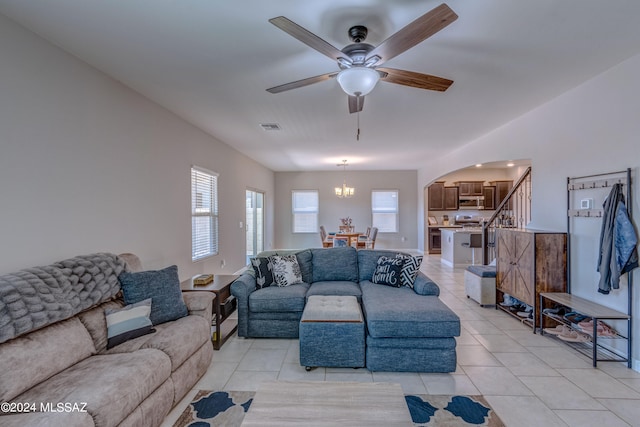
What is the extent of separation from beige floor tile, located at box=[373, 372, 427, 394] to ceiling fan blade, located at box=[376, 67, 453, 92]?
2.41 m

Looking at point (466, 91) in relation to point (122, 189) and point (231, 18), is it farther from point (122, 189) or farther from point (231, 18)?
point (122, 189)

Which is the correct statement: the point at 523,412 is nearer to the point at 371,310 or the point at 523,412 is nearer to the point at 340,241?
the point at 371,310

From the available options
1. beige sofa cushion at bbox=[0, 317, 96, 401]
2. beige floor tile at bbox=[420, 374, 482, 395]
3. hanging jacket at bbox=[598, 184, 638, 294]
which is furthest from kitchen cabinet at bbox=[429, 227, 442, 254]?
beige sofa cushion at bbox=[0, 317, 96, 401]

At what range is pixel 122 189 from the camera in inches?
120

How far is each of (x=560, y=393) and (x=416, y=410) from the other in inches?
47.2

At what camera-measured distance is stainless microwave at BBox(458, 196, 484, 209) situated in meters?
9.13

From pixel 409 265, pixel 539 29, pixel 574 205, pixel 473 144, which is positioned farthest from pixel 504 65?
pixel 473 144

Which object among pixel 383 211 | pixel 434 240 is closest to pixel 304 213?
pixel 383 211

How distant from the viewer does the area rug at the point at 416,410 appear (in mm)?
1983

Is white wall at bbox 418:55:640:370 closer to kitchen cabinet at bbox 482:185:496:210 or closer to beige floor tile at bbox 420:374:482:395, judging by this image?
beige floor tile at bbox 420:374:482:395

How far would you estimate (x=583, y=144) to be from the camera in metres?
3.19

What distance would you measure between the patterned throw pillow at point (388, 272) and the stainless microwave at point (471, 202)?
6.52m

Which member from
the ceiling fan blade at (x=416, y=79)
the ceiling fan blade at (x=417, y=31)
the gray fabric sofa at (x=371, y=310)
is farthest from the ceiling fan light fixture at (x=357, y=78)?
the gray fabric sofa at (x=371, y=310)

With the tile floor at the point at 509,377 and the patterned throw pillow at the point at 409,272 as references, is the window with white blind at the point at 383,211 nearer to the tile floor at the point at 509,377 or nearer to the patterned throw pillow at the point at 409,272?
the patterned throw pillow at the point at 409,272
